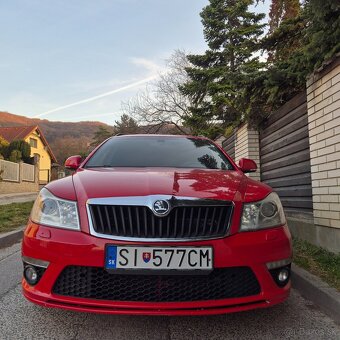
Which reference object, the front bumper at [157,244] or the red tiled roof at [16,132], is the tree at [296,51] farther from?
the red tiled roof at [16,132]

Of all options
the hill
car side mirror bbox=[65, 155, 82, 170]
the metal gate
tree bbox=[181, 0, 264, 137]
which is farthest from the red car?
the hill

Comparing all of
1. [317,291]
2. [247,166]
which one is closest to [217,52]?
[247,166]

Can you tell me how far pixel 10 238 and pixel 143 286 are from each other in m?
4.46

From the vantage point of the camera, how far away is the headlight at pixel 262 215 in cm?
284

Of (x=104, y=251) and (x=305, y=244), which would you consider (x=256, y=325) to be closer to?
(x=104, y=251)

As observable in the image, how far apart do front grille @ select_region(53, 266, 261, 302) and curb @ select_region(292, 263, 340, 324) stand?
104 centimetres

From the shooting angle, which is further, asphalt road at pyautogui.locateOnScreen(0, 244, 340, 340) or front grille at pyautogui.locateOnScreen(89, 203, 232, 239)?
asphalt road at pyautogui.locateOnScreen(0, 244, 340, 340)

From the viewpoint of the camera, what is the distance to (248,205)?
9.57 ft

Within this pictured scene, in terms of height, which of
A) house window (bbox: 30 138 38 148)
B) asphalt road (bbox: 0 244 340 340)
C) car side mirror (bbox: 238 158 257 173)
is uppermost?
house window (bbox: 30 138 38 148)

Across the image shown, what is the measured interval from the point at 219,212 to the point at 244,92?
4076mm

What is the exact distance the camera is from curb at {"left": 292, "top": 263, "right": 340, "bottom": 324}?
10.6ft

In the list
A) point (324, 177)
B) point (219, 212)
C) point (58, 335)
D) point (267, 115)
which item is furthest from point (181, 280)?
point (267, 115)

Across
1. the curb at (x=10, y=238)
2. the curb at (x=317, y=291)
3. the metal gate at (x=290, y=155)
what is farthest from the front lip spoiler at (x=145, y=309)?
the curb at (x=10, y=238)

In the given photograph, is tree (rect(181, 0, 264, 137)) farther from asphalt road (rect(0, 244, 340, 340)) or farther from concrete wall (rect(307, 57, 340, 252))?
asphalt road (rect(0, 244, 340, 340))
